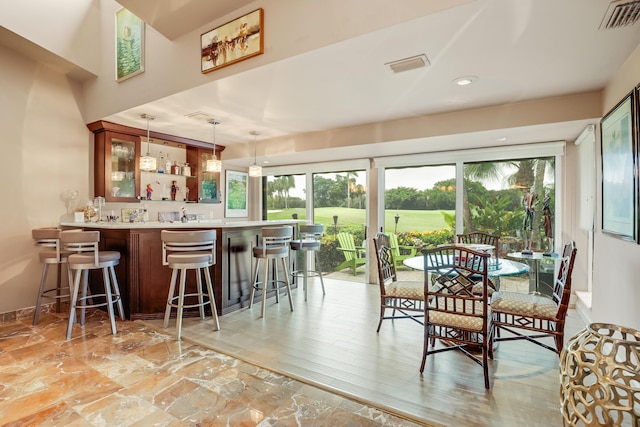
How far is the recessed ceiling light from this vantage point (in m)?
2.67

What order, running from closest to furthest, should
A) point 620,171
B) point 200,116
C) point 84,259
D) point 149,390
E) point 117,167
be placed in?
1. point 149,390
2. point 620,171
3. point 84,259
4. point 200,116
5. point 117,167

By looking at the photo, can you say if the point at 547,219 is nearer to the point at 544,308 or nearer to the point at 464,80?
the point at 544,308

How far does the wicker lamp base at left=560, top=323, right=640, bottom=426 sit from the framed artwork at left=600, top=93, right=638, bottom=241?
1.27m

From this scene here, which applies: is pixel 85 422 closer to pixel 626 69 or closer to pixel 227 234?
pixel 227 234

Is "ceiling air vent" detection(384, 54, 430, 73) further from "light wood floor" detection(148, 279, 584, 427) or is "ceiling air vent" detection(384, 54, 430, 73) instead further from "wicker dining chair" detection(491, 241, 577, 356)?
"light wood floor" detection(148, 279, 584, 427)

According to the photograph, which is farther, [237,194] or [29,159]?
[237,194]

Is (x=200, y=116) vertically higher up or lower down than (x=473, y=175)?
higher up

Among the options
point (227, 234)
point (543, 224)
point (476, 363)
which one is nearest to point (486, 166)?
point (543, 224)

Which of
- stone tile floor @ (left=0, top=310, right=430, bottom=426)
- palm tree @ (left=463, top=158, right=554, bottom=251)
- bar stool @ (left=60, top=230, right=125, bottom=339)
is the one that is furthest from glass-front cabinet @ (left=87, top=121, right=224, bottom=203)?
palm tree @ (left=463, top=158, right=554, bottom=251)

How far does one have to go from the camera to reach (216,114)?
377 centimetres

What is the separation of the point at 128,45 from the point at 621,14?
4569mm

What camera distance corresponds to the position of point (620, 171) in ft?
7.74

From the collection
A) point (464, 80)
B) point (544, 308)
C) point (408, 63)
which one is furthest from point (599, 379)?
point (464, 80)

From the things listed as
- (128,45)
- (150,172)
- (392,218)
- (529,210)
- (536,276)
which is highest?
(128,45)
